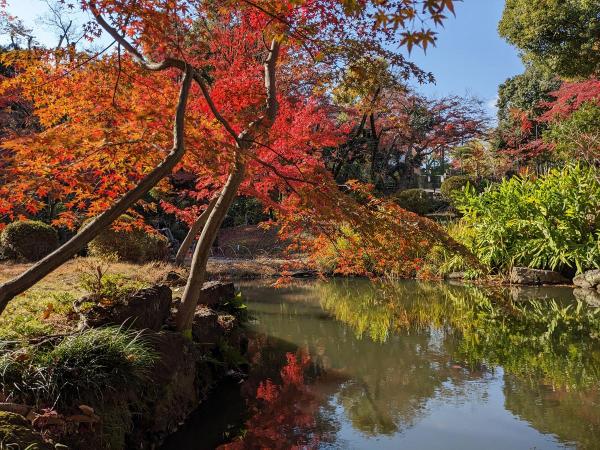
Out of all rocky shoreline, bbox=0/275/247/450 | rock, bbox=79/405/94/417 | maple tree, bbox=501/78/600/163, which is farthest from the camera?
maple tree, bbox=501/78/600/163

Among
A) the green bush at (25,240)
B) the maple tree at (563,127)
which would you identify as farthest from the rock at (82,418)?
the maple tree at (563,127)

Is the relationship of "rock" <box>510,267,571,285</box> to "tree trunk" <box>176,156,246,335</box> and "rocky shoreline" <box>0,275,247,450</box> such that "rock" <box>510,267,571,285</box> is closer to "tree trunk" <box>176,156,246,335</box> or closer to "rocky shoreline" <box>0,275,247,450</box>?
"rocky shoreline" <box>0,275,247,450</box>

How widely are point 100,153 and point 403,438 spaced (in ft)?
9.90

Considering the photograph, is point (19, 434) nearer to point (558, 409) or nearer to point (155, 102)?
point (155, 102)

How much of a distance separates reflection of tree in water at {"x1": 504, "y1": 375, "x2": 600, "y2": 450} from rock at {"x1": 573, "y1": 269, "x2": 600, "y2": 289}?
5.35 m

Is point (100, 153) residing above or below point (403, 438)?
above

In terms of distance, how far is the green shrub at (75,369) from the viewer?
9.37ft

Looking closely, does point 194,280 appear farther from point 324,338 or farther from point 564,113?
point 564,113

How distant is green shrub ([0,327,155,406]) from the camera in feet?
9.37

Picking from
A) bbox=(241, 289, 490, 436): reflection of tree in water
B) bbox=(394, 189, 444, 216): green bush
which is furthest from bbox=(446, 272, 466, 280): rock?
bbox=(394, 189, 444, 216): green bush

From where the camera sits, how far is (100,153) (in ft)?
12.7

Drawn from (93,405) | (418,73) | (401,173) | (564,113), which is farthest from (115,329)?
(401,173)

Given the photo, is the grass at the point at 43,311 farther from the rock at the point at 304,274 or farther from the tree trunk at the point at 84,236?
the rock at the point at 304,274

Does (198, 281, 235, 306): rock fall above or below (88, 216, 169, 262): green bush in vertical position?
below
